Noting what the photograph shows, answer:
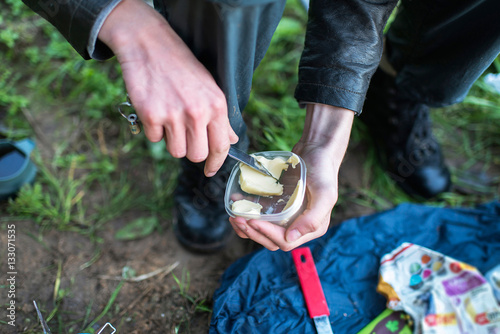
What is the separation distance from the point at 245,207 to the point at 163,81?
0.52 meters

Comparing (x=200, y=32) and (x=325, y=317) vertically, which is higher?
(x=200, y=32)

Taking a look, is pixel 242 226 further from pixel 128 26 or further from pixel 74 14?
pixel 74 14

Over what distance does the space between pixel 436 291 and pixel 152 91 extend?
57.3 inches

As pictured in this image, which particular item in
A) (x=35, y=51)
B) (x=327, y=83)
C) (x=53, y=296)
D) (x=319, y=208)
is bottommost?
(x=53, y=296)

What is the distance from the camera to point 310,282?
5.11ft

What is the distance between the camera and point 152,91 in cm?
98

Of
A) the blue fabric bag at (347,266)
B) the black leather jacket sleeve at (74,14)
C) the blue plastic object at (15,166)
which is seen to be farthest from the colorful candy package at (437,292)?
the blue plastic object at (15,166)

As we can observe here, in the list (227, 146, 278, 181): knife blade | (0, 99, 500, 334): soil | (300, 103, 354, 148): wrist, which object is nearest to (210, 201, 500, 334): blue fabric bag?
(0, 99, 500, 334): soil

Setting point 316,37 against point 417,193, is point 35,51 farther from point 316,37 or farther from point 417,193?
point 417,193

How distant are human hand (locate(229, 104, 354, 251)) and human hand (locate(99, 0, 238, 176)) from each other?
37cm

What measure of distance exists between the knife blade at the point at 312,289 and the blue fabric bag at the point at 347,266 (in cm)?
3

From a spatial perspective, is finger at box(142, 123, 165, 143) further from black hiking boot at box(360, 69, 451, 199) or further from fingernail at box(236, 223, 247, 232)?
black hiking boot at box(360, 69, 451, 199)

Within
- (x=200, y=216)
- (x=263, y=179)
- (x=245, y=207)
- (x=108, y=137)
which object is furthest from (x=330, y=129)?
(x=108, y=137)

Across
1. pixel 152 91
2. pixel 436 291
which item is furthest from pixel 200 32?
pixel 436 291
